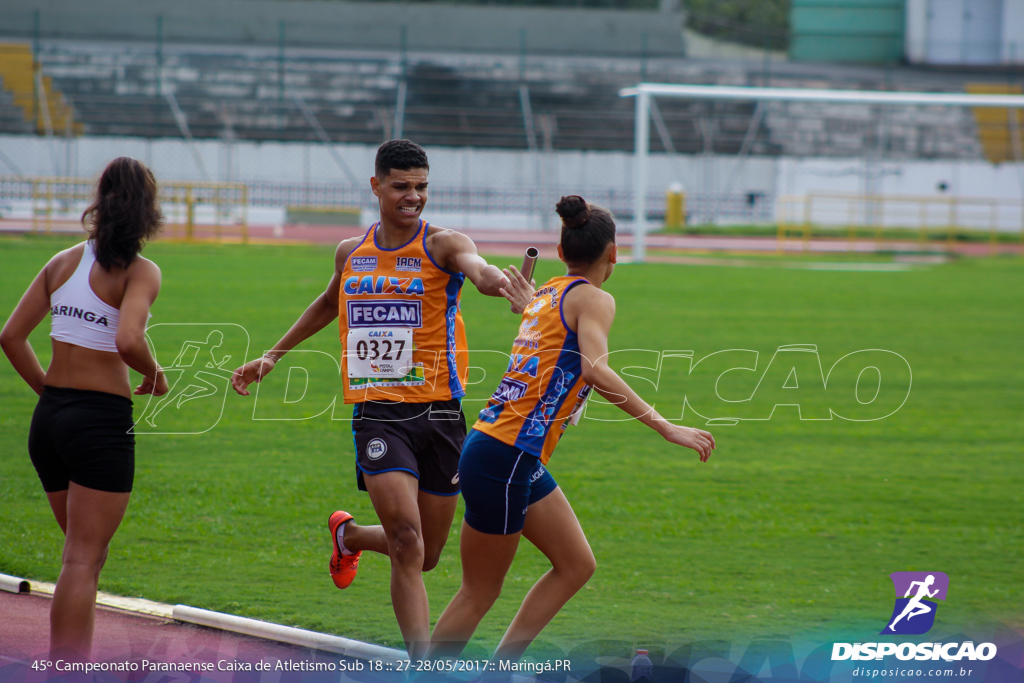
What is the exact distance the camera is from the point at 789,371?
11820mm

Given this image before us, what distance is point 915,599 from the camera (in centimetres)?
516

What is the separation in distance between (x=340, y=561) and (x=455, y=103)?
35.7 m

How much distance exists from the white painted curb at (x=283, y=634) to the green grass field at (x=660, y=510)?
0.22 meters

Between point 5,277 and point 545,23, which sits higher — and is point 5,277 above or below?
below

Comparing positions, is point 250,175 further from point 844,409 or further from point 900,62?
point 900,62

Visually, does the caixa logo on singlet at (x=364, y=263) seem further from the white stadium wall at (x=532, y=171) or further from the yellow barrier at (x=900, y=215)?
the yellow barrier at (x=900, y=215)

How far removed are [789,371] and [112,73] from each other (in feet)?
110

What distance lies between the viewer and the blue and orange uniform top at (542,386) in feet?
12.4

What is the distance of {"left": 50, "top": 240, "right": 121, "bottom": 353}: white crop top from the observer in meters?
3.71

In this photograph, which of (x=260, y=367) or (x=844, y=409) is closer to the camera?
(x=260, y=367)

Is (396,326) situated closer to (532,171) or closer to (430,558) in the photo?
(430,558)

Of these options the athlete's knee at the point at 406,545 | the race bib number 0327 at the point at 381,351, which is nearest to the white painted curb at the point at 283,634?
the athlete's knee at the point at 406,545

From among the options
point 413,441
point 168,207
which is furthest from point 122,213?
point 168,207

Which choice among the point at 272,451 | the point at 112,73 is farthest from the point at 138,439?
the point at 112,73
